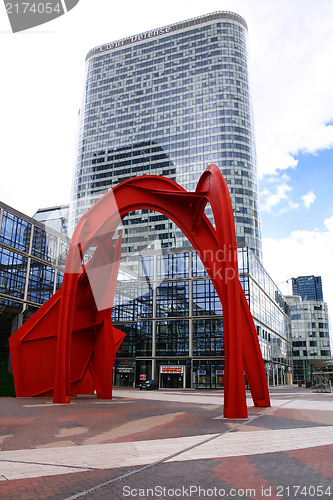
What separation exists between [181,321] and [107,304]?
26086 mm

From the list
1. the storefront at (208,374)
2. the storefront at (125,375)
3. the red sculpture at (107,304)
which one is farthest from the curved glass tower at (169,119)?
the red sculpture at (107,304)

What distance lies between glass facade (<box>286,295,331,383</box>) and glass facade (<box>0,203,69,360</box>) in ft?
212

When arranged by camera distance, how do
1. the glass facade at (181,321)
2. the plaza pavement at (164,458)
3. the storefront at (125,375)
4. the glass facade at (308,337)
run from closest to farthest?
the plaza pavement at (164,458) → the glass facade at (181,321) → the storefront at (125,375) → the glass facade at (308,337)

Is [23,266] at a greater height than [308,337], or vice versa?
[23,266]

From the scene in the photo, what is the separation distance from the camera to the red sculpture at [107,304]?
15742 mm

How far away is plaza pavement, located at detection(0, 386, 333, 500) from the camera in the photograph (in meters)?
5.92

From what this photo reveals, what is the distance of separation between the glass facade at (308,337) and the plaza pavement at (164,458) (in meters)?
86.4

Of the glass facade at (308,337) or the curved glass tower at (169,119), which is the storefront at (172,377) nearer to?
the curved glass tower at (169,119)

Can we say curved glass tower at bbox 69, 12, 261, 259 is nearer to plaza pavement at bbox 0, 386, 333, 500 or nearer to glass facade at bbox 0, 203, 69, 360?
glass facade at bbox 0, 203, 69, 360

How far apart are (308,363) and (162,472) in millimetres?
98094

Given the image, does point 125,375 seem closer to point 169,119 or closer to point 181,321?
point 181,321

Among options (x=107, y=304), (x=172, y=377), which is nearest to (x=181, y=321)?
(x=172, y=377)

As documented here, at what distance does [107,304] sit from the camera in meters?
24.5

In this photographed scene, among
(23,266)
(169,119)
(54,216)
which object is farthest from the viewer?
(54,216)
